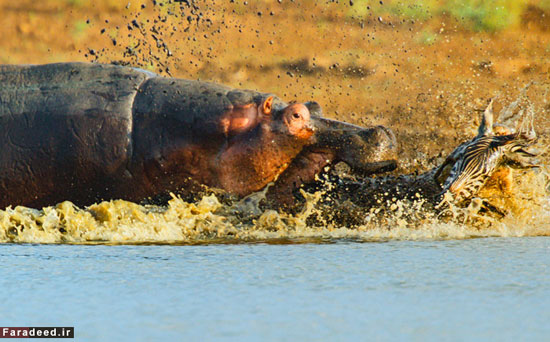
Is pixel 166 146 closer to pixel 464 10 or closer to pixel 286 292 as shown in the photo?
pixel 286 292

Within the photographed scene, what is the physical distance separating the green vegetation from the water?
340 inches

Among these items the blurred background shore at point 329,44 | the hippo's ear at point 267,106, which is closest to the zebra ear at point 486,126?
the hippo's ear at point 267,106

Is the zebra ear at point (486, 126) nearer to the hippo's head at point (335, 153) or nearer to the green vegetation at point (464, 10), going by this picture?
the hippo's head at point (335, 153)

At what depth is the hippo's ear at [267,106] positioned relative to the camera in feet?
22.1

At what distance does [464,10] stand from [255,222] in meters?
8.18

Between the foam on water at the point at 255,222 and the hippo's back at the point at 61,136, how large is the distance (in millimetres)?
197

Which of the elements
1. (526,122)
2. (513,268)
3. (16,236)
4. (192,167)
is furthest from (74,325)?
(526,122)

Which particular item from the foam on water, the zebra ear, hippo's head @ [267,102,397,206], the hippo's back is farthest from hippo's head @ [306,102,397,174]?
the hippo's back

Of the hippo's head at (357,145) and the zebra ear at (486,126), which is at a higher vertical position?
the zebra ear at (486,126)

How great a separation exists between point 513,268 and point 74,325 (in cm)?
200

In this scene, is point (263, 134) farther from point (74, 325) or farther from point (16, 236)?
point (74, 325)

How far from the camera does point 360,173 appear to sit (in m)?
6.66

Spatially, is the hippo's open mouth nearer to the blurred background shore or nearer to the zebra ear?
the zebra ear

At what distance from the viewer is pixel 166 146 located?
21.8 ft
